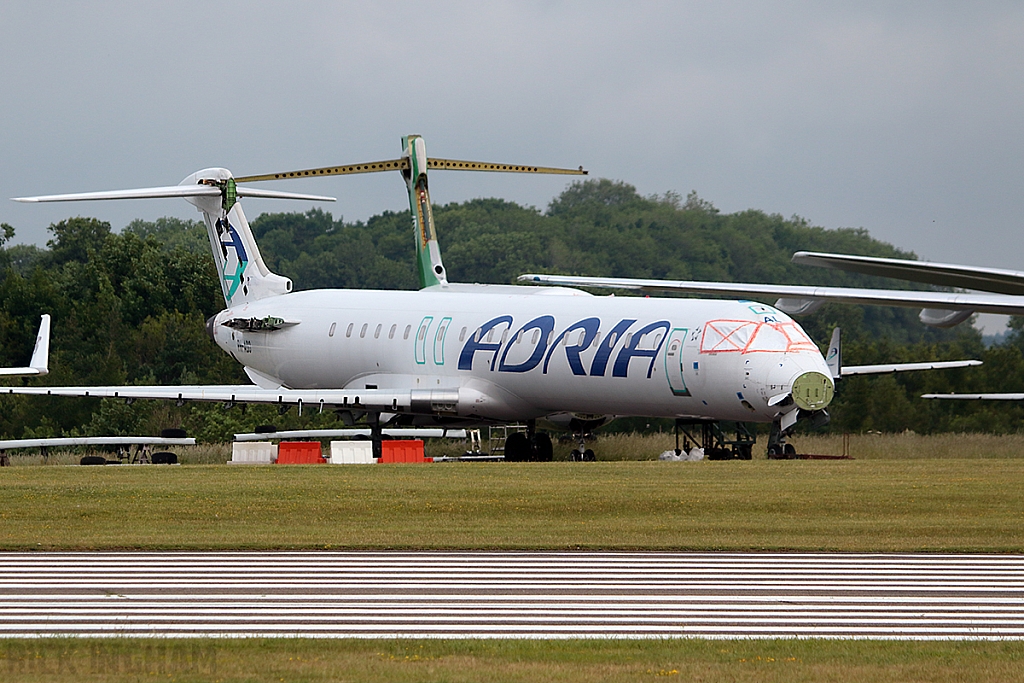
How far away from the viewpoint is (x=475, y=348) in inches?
1606

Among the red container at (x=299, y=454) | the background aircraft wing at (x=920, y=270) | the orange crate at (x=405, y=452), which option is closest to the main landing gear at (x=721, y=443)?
the orange crate at (x=405, y=452)

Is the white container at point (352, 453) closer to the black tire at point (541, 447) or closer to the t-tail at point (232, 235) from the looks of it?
the black tire at point (541, 447)

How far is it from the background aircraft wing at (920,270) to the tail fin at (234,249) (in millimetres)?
27963

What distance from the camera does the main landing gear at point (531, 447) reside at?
41781 millimetres

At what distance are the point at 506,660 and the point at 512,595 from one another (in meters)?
3.21

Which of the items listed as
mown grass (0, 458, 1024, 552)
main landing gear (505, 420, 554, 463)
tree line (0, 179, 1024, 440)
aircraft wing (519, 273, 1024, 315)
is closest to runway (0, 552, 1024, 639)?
mown grass (0, 458, 1024, 552)

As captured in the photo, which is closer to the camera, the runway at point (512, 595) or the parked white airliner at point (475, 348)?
the runway at point (512, 595)

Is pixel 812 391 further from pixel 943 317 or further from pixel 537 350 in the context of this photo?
pixel 537 350

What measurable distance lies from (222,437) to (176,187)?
31.6 ft

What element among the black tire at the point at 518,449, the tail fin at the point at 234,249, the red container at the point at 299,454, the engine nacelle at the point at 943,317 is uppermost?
the tail fin at the point at 234,249

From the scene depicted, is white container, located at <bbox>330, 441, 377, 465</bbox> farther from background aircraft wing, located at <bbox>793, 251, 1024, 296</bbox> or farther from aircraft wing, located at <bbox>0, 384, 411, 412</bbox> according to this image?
background aircraft wing, located at <bbox>793, 251, 1024, 296</bbox>

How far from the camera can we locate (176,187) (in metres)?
48.8

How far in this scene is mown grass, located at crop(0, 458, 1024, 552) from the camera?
60.0 feet

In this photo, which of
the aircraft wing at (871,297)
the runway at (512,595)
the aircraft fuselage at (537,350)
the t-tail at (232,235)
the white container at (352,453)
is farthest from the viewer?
the t-tail at (232,235)
